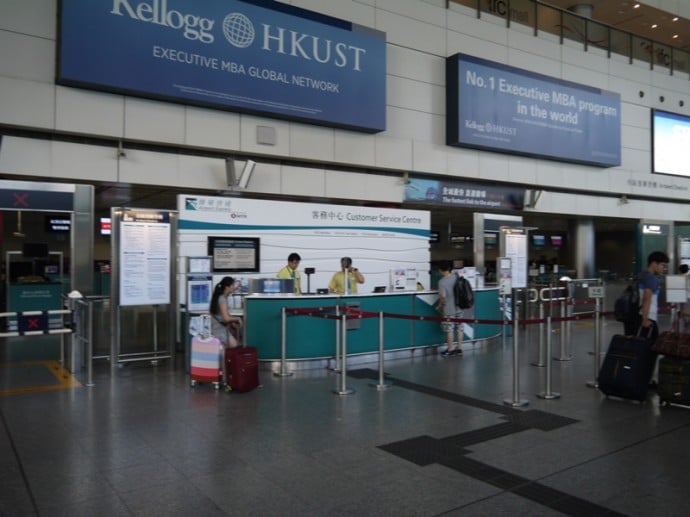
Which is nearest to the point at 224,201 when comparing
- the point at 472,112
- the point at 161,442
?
the point at 161,442

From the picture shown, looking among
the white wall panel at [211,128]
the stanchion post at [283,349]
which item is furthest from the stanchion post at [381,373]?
the white wall panel at [211,128]

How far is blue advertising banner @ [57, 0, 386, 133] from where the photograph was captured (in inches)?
400

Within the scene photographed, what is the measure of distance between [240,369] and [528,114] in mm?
12732

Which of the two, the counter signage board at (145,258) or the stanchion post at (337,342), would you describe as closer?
the stanchion post at (337,342)

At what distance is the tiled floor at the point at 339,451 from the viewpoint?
383cm

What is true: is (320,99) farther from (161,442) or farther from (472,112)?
(161,442)

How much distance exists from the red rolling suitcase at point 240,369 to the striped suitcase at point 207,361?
0.16 metres

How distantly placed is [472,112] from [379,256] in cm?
559

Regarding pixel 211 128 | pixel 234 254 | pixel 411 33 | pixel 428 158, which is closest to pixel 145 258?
pixel 234 254

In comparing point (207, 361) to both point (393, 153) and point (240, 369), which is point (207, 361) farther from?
point (393, 153)

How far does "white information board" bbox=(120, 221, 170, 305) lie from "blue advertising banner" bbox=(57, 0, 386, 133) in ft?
10.1

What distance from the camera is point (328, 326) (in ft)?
29.3

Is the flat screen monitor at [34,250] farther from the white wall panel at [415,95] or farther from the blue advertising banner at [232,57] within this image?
the white wall panel at [415,95]

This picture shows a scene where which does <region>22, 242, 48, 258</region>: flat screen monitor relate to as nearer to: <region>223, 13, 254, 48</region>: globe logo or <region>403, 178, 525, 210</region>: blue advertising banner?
<region>223, 13, 254, 48</region>: globe logo
